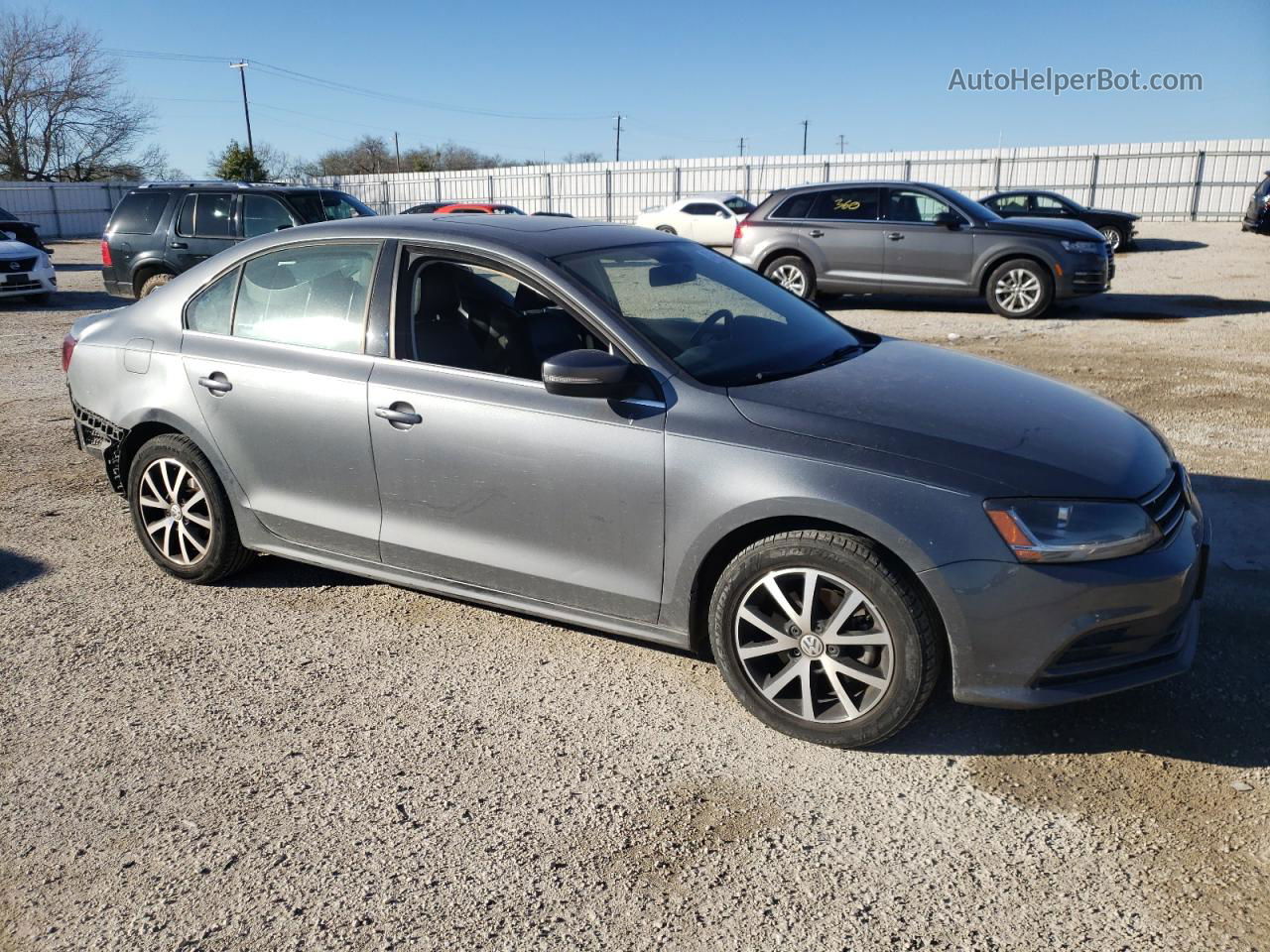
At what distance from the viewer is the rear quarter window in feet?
42.8

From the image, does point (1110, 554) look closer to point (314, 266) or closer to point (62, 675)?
point (314, 266)

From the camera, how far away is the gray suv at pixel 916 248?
41.9ft

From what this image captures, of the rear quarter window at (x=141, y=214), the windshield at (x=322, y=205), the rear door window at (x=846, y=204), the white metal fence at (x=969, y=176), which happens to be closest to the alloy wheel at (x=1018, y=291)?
the rear door window at (x=846, y=204)

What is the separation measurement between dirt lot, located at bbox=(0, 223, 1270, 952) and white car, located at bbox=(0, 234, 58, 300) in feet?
42.9

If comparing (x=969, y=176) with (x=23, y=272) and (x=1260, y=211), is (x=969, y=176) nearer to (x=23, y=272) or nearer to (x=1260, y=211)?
(x=1260, y=211)

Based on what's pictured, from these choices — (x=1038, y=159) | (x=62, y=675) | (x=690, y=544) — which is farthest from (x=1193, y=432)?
(x=1038, y=159)

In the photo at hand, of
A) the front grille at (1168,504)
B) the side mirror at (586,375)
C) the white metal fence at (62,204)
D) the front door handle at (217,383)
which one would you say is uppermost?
the white metal fence at (62,204)

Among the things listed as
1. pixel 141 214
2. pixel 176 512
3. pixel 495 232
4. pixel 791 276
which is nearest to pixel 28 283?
pixel 141 214

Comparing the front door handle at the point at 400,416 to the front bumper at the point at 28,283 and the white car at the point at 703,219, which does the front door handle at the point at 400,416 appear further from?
the white car at the point at 703,219

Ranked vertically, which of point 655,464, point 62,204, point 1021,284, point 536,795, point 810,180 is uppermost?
point 810,180

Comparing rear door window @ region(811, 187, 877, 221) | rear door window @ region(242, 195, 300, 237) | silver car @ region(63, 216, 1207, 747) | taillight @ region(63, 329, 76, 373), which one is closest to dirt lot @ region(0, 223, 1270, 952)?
silver car @ region(63, 216, 1207, 747)

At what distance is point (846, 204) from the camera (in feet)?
45.6

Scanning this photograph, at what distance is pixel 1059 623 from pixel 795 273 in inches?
463

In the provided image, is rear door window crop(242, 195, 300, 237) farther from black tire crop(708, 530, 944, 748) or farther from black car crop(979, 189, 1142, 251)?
black car crop(979, 189, 1142, 251)
